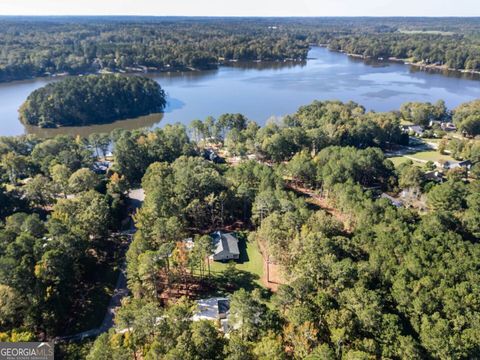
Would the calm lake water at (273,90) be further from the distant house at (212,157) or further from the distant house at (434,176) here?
the distant house at (434,176)

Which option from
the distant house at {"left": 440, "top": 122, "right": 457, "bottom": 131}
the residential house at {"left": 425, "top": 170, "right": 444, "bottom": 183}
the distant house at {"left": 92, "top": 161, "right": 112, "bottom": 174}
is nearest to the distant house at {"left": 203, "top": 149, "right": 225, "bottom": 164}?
the distant house at {"left": 92, "top": 161, "right": 112, "bottom": 174}

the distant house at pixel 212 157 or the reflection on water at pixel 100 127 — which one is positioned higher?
the distant house at pixel 212 157

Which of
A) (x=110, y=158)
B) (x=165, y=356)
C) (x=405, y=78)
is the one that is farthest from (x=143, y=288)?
(x=405, y=78)

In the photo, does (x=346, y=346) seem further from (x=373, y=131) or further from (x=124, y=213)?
(x=373, y=131)

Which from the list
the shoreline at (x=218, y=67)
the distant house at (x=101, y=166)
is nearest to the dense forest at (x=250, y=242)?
the distant house at (x=101, y=166)

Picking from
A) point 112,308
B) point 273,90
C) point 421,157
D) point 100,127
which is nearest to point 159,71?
point 273,90

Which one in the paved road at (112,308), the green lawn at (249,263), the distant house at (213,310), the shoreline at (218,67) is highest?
the shoreline at (218,67)
